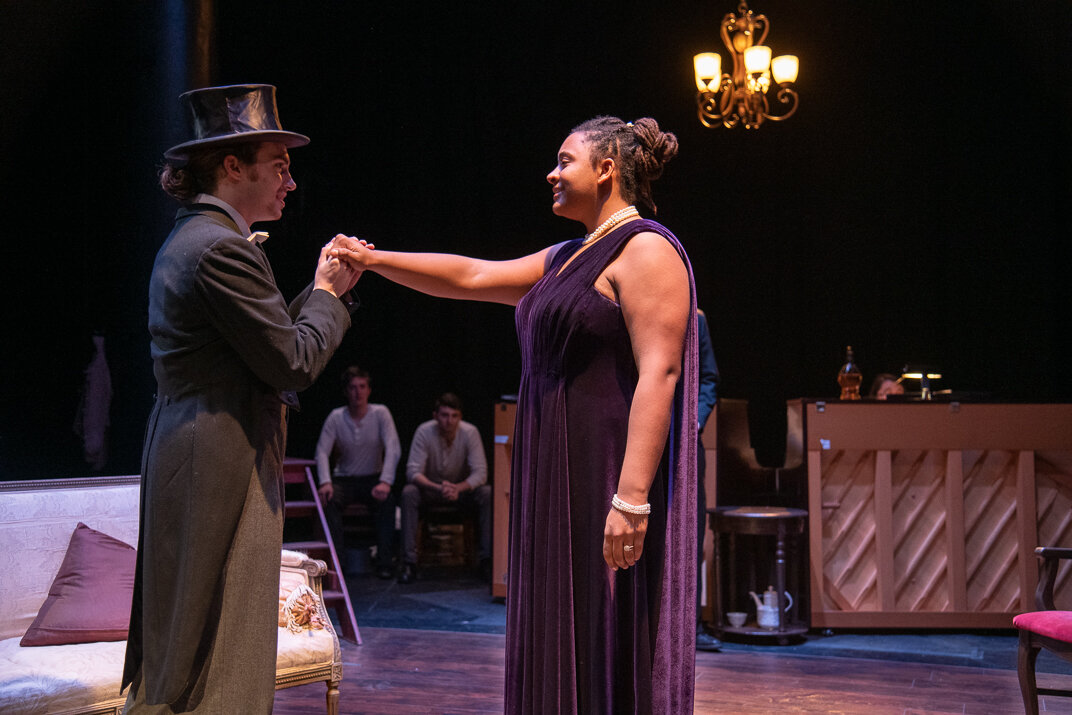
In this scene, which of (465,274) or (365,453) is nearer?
(465,274)

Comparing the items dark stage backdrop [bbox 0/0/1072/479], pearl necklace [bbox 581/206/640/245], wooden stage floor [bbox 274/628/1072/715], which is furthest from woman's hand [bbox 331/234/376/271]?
dark stage backdrop [bbox 0/0/1072/479]

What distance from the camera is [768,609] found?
5012 millimetres

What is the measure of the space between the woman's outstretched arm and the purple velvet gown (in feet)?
0.99

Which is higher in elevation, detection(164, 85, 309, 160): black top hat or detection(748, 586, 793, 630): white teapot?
detection(164, 85, 309, 160): black top hat

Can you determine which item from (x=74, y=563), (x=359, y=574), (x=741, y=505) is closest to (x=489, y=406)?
(x=359, y=574)

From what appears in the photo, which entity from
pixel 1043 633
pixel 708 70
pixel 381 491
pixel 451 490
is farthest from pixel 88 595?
pixel 708 70

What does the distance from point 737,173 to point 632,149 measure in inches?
211

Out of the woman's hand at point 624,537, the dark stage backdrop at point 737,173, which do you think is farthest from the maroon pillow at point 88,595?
the dark stage backdrop at point 737,173

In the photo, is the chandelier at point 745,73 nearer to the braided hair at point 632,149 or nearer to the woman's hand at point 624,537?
the braided hair at point 632,149

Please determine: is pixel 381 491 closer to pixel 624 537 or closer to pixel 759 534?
pixel 759 534

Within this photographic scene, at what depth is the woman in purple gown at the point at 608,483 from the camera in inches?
81.5

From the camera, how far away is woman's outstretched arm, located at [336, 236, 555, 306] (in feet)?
8.25

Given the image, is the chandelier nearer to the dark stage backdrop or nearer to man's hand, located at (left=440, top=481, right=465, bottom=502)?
the dark stage backdrop

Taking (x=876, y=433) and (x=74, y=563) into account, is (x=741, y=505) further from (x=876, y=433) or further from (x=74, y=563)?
(x=74, y=563)
